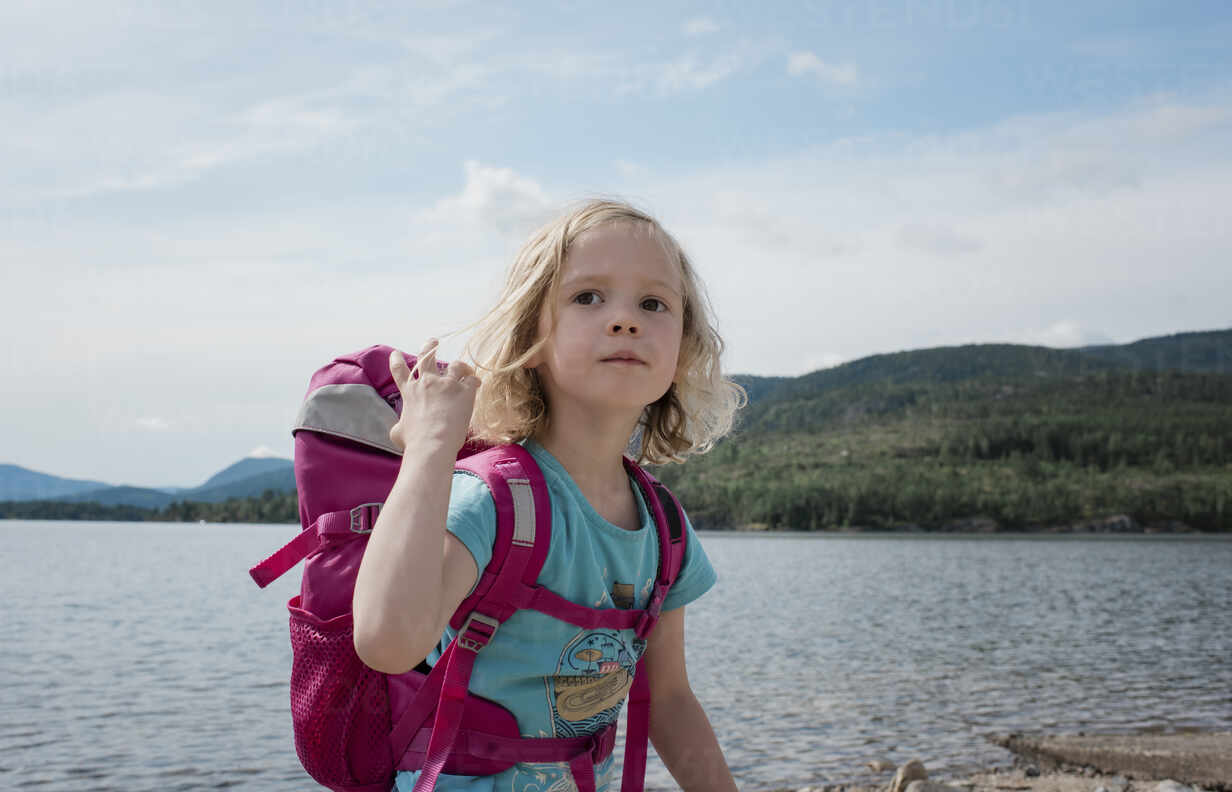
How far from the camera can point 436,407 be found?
1.91 meters

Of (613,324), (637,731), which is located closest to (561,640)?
(637,731)

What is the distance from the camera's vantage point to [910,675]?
70.7 ft

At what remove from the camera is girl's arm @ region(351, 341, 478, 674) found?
1.73 m

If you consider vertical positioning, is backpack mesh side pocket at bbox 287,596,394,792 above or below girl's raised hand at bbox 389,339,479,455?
below

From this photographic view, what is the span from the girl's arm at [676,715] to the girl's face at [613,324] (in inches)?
24.1

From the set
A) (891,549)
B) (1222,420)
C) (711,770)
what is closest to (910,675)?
(711,770)

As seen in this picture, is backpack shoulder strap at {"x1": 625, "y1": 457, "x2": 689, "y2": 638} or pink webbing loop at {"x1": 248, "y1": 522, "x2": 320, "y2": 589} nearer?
pink webbing loop at {"x1": 248, "y1": 522, "x2": 320, "y2": 589}

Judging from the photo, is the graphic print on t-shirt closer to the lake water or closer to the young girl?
the young girl

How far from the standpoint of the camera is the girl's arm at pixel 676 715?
249cm

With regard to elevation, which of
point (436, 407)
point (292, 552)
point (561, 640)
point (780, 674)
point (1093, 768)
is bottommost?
point (780, 674)

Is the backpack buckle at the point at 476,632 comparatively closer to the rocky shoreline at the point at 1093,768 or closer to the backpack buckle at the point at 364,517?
the backpack buckle at the point at 364,517

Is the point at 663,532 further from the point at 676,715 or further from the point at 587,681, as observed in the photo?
the point at 676,715

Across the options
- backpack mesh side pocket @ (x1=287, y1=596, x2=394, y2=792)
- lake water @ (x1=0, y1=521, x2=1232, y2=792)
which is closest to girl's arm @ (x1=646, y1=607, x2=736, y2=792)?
backpack mesh side pocket @ (x1=287, y1=596, x2=394, y2=792)

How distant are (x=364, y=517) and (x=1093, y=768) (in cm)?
1296
